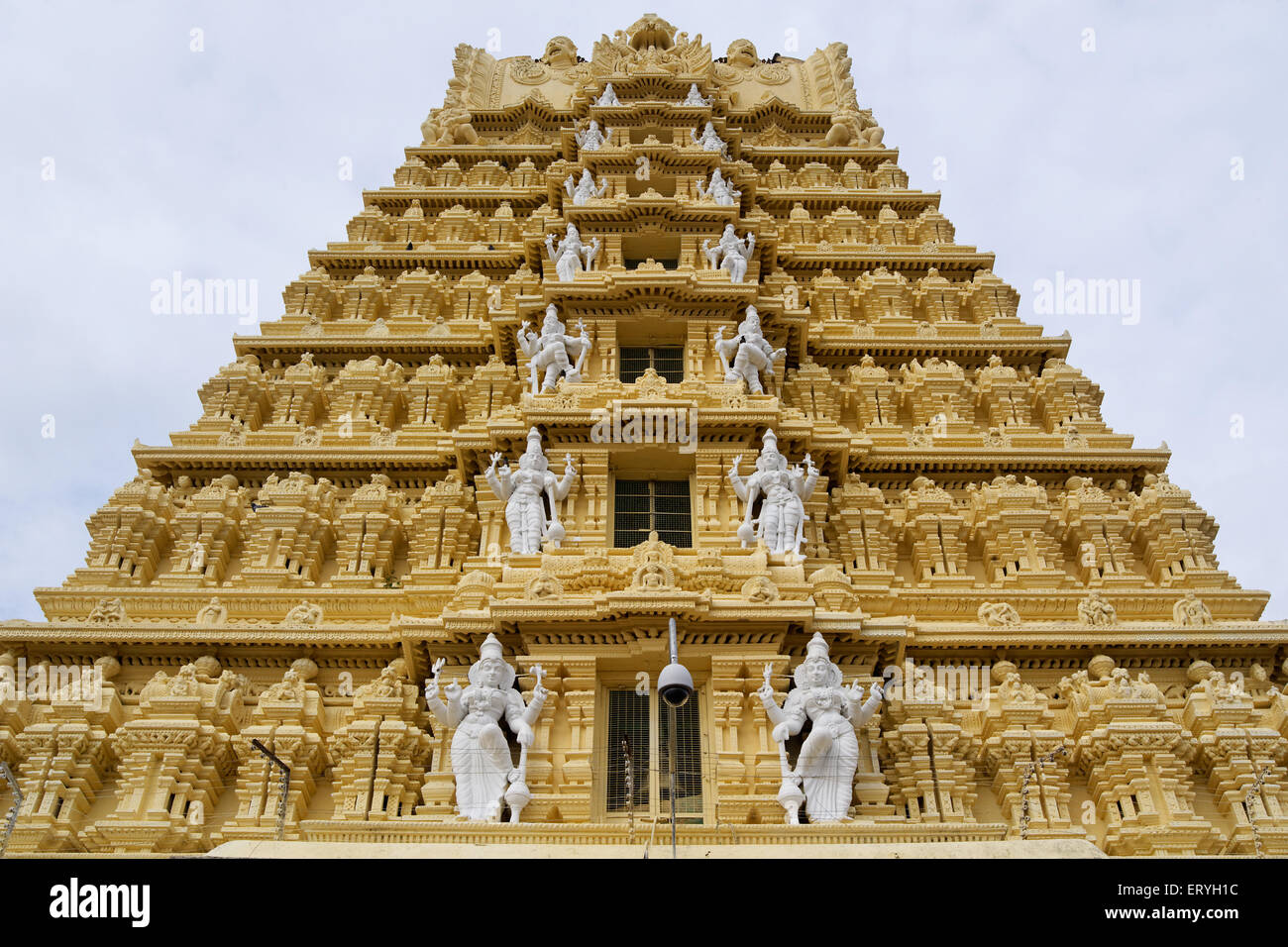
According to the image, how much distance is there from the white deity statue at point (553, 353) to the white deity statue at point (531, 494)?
103 inches

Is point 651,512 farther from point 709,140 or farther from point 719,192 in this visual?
point 709,140

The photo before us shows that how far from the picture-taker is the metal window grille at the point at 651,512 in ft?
70.2

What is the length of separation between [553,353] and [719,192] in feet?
26.7

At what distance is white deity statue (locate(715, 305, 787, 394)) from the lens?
2369cm

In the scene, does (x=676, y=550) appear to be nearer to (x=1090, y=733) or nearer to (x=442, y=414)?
(x=1090, y=733)

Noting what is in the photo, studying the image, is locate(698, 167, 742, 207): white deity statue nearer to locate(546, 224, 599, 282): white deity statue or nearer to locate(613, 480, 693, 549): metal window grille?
locate(546, 224, 599, 282): white deity statue

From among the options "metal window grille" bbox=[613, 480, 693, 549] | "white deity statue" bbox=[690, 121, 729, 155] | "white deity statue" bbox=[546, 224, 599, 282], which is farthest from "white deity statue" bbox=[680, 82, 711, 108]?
"metal window grille" bbox=[613, 480, 693, 549]

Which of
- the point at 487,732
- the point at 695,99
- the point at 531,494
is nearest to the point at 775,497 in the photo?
the point at 531,494

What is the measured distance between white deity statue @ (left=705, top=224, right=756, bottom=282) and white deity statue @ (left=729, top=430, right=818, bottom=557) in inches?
244

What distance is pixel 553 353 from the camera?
24.0 meters

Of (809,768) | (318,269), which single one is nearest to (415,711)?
(809,768)

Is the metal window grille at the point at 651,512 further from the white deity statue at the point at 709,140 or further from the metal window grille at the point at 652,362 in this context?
the white deity statue at the point at 709,140
